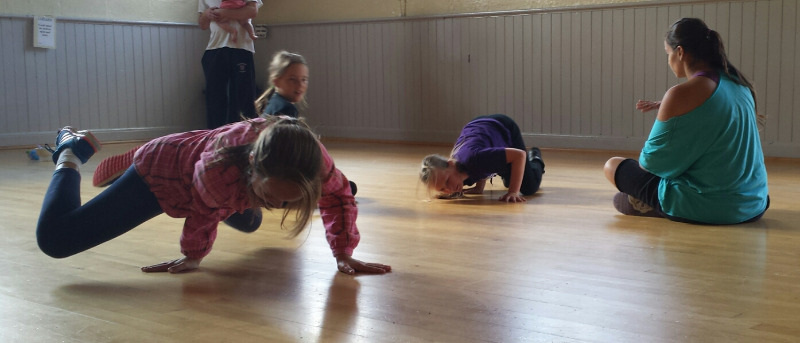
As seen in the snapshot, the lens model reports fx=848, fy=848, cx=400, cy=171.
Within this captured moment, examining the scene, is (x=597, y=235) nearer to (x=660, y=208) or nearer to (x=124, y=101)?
(x=660, y=208)

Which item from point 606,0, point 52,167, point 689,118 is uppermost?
point 606,0

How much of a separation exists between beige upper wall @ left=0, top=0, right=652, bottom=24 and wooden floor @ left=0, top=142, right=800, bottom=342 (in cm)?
319

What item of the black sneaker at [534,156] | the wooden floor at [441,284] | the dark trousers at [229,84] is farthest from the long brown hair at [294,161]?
the dark trousers at [229,84]

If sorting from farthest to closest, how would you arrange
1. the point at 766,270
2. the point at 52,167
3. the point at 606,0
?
the point at 606,0, the point at 52,167, the point at 766,270

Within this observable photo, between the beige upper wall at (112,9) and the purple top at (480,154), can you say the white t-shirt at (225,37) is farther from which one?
the purple top at (480,154)

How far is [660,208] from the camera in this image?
2984 mm

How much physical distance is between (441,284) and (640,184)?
124cm

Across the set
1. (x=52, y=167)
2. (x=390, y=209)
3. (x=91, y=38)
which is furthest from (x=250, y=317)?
(x=91, y=38)

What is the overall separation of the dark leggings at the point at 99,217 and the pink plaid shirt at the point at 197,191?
0.04m

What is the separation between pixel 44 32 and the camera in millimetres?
6531

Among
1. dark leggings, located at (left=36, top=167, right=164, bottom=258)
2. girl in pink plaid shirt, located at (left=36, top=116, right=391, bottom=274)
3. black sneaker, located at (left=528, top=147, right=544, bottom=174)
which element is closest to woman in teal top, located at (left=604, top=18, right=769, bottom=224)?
black sneaker, located at (left=528, top=147, right=544, bottom=174)

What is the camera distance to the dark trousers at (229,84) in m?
5.84

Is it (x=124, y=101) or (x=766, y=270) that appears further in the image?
(x=124, y=101)

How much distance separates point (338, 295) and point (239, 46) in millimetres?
4067
